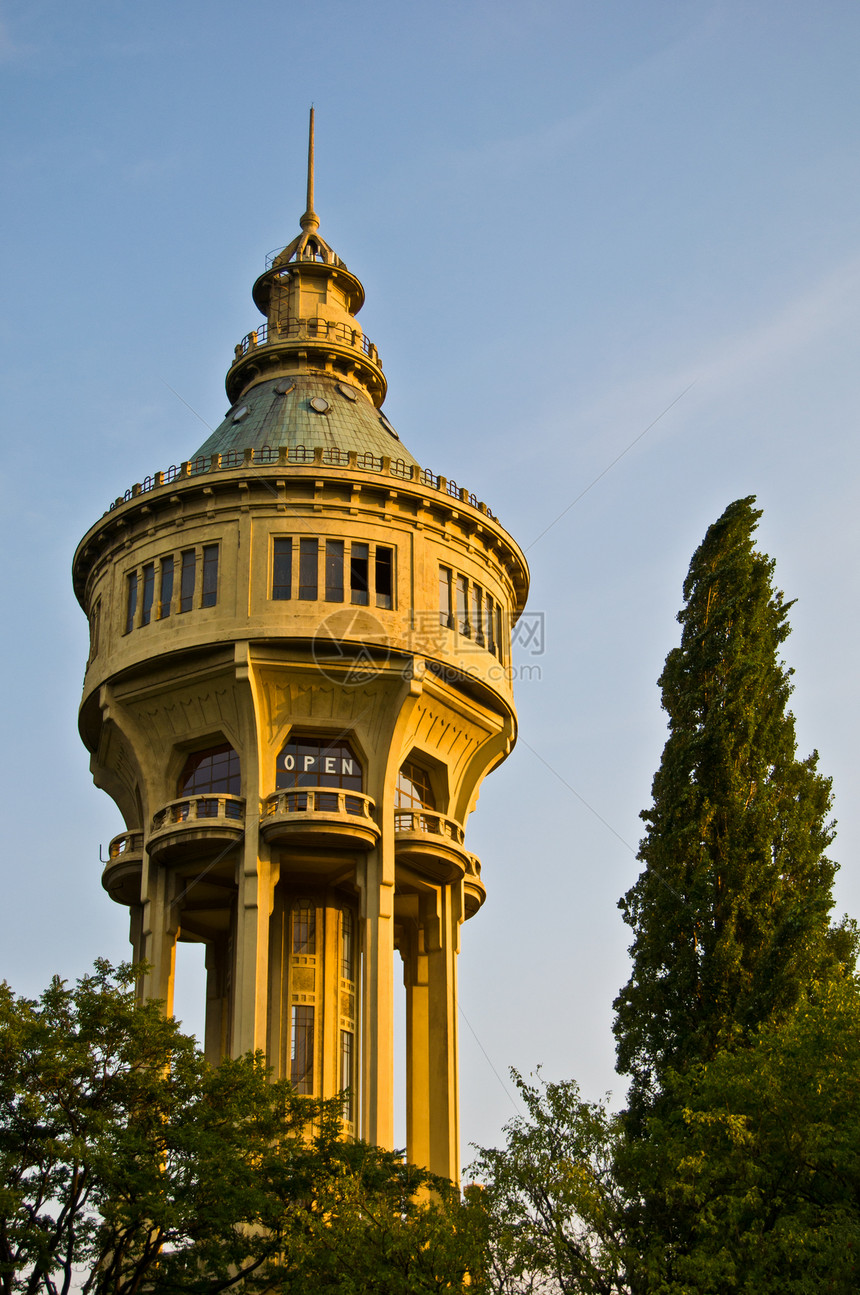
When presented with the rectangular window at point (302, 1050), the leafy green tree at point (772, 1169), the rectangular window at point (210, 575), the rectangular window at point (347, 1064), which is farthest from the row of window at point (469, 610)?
the leafy green tree at point (772, 1169)

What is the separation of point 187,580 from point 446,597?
7.21m

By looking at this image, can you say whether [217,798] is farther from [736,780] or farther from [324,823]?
[736,780]

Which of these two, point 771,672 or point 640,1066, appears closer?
point 640,1066

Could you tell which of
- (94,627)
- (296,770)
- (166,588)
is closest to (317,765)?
(296,770)

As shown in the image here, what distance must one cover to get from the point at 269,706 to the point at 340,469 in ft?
22.3

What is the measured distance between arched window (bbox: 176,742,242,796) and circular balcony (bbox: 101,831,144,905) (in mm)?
1816

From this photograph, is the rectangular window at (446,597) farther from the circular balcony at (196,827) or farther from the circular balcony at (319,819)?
the circular balcony at (196,827)

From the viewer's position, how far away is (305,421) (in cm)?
4434

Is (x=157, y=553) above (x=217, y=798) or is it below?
above

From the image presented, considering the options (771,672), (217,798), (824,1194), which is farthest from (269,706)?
(824,1194)

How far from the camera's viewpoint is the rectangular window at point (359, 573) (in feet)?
131

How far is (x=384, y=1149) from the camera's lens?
33406 mm

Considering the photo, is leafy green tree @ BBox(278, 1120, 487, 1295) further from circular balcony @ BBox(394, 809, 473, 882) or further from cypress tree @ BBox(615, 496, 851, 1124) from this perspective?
circular balcony @ BBox(394, 809, 473, 882)

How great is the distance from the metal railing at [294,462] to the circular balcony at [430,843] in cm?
926
